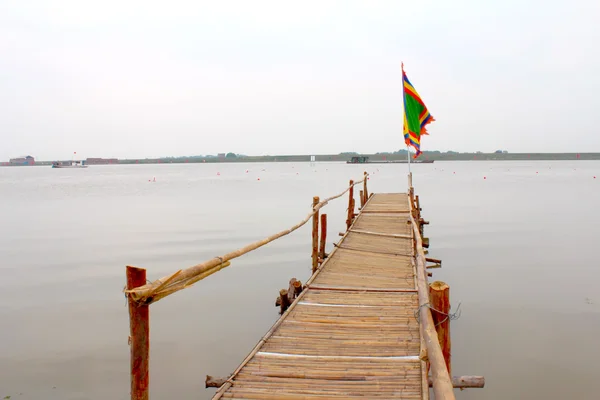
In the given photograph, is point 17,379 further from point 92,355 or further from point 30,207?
point 30,207

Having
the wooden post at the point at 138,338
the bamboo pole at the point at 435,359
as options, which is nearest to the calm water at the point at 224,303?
the wooden post at the point at 138,338

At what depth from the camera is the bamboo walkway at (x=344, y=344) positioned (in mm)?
3809

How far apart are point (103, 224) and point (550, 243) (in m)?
19.8

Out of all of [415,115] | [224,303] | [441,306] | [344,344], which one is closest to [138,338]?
[441,306]

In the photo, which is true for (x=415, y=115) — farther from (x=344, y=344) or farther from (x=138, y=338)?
(x=138, y=338)

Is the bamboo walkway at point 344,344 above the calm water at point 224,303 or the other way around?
above

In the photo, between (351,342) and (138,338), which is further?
(351,342)

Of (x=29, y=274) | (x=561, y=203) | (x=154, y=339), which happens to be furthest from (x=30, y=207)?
(x=561, y=203)

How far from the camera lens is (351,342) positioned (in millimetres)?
4734

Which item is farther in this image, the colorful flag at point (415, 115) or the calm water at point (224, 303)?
the colorful flag at point (415, 115)

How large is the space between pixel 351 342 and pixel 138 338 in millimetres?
2536

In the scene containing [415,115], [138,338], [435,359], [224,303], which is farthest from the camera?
[415,115]

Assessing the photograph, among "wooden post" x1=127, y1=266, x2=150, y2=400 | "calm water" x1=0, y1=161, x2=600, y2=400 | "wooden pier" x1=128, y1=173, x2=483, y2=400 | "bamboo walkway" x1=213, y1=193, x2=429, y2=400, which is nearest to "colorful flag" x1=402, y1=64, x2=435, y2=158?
"calm water" x1=0, y1=161, x2=600, y2=400

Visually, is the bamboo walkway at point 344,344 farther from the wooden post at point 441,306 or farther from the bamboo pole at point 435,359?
the bamboo pole at point 435,359
